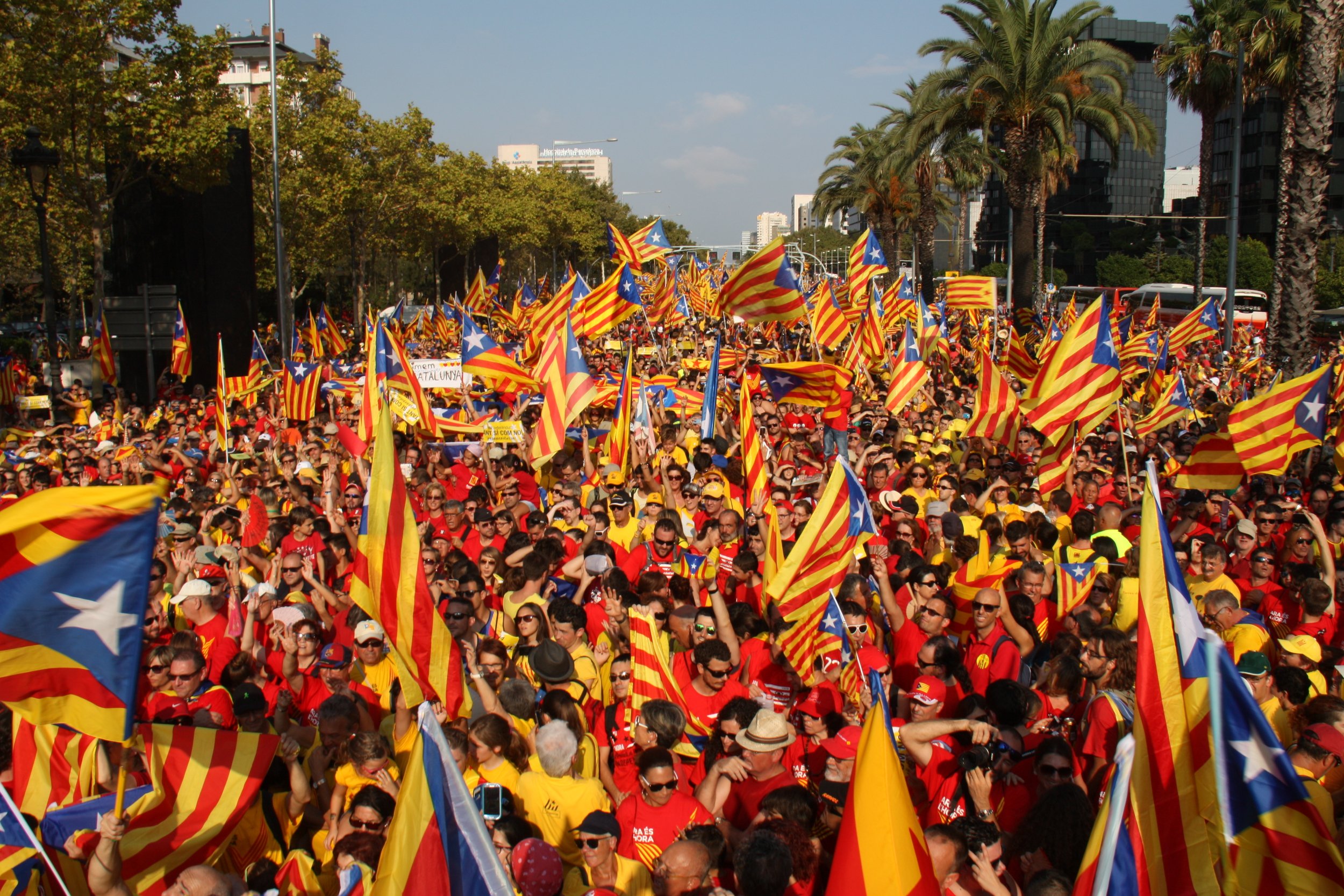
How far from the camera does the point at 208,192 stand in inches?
961

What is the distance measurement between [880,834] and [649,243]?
632 inches

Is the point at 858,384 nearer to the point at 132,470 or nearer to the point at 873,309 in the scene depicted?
the point at 873,309

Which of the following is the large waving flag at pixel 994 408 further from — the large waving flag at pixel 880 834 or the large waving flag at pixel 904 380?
the large waving flag at pixel 880 834

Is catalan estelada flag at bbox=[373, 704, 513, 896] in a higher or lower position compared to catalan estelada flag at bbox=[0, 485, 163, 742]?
lower

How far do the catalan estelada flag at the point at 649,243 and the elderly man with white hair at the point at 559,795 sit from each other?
44.8 ft

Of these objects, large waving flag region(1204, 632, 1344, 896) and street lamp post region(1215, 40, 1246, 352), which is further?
street lamp post region(1215, 40, 1246, 352)

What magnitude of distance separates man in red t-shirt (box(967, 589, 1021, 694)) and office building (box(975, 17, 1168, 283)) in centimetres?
7858

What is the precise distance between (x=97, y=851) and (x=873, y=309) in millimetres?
13287

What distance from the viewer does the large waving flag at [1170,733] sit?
3215 mm

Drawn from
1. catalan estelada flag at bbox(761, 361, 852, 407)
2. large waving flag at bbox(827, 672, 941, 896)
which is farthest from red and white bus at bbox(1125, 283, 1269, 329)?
large waving flag at bbox(827, 672, 941, 896)

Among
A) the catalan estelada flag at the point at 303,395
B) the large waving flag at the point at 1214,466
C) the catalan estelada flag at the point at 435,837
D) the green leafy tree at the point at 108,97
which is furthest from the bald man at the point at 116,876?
the green leafy tree at the point at 108,97

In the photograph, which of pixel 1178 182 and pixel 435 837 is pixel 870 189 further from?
pixel 1178 182

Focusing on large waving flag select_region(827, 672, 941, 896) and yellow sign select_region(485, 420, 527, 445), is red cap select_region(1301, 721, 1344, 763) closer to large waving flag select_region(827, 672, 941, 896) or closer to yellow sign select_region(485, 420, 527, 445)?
large waving flag select_region(827, 672, 941, 896)

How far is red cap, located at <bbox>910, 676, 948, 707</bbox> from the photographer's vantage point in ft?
16.8
